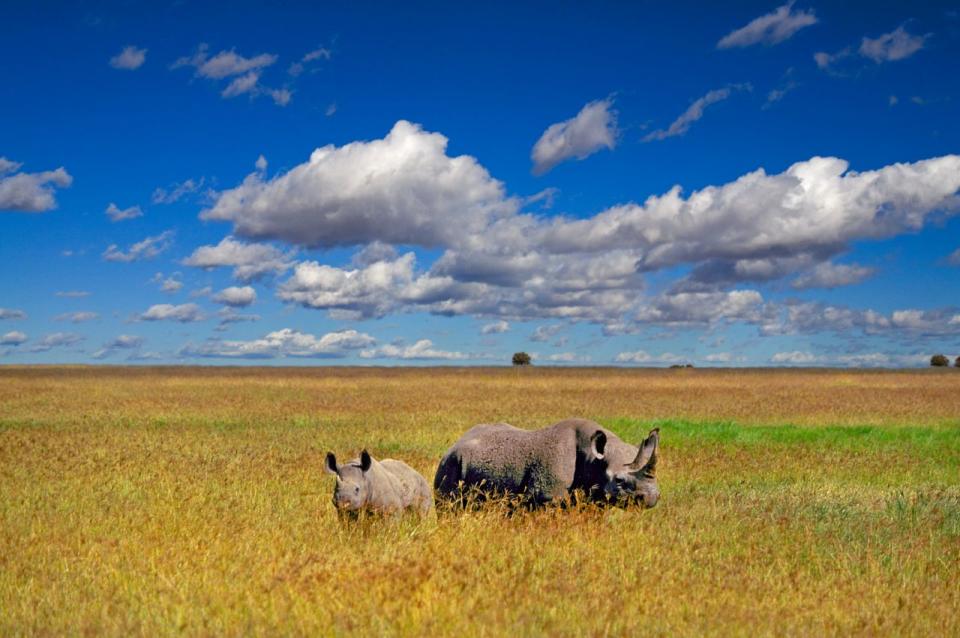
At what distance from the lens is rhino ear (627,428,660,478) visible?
8.47 meters

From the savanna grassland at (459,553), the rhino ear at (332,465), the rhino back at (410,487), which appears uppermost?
the rhino ear at (332,465)

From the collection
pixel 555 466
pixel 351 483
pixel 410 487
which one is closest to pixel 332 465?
pixel 351 483

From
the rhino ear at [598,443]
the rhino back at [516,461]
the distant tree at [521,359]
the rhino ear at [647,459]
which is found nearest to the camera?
the rhino ear at [647,459]

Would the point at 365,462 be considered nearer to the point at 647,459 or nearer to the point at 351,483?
the point at 351,483

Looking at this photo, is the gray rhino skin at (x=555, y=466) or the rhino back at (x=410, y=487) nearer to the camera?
the gray rhino skin at (x=555, y=466)

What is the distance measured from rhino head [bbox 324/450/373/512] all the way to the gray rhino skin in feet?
4.17

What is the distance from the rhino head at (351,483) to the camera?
27.3 ft

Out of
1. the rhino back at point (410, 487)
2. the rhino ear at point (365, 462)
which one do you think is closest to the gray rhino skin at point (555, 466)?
the rhino back at point (410, 487)

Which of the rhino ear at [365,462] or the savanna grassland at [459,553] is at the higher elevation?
the rhino ear at [365,462]

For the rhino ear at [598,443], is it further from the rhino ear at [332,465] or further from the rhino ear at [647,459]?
the rhino ear at [332,465]

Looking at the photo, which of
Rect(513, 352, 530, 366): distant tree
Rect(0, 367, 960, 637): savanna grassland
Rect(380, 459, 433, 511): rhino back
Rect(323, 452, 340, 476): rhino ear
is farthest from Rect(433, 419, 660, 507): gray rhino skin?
Rect(513, 352, 530, 366): distant tree

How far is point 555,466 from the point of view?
30.0 feet

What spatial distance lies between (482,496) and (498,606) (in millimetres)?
3662

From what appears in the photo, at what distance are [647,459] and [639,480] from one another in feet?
0.81
